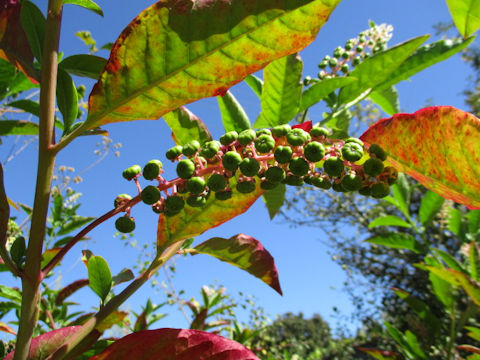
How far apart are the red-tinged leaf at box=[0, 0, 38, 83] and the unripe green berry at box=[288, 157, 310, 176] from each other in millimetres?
642

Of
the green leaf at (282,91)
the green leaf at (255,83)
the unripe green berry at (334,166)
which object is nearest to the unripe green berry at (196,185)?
the unripe green berry at (334,166)

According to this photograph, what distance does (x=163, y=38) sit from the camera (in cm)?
63

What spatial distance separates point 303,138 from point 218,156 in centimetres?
17

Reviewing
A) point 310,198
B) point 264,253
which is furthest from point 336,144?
point 310,198

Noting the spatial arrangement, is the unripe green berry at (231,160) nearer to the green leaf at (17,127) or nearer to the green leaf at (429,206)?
the green leaf at (17,127)

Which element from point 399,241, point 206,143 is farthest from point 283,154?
point 399,241

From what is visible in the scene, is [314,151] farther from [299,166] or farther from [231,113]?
[231,113]

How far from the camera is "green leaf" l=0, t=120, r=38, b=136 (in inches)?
53.1

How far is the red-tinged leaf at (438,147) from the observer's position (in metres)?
0.63

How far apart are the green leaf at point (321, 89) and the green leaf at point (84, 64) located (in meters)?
0.69

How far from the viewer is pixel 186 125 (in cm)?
103

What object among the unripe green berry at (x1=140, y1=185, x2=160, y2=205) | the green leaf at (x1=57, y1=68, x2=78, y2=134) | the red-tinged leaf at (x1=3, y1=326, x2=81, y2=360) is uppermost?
the green leaf at (x1=57, y1=68, x2=78, y2=134)

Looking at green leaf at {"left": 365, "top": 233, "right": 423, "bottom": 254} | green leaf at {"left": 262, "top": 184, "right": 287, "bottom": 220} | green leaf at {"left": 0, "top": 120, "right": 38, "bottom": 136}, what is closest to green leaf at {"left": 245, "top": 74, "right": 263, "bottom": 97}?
green leaf at {"left": 262, "top": 184, "right": 287, "bottom": 220}

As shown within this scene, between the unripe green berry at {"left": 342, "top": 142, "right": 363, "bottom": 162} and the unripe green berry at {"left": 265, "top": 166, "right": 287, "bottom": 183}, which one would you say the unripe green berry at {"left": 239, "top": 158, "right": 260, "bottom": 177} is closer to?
the unripe green berry at {"left": 265, "top": 166, "right": 287, "bottom": 183}
